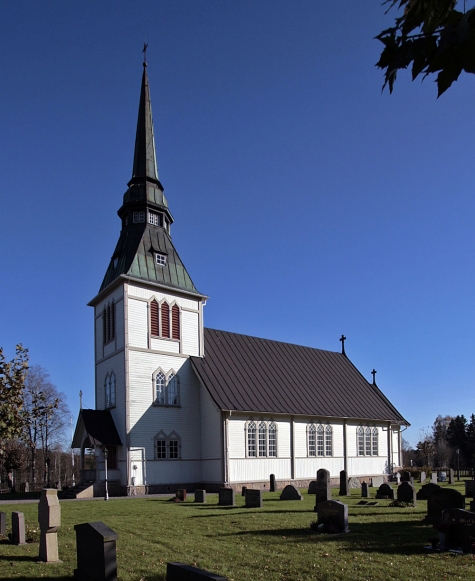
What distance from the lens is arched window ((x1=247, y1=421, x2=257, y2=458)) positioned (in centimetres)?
3341

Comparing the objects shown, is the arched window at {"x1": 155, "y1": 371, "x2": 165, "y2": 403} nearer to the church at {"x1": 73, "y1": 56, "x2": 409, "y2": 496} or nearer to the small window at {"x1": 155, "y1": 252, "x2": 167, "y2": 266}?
the church at {"x1": 73, "y1": 56, "x2": 409, "y2": 496}

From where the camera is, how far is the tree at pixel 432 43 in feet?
9.70

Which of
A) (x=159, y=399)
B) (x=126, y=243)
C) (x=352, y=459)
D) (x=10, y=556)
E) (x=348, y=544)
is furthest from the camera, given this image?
(x=352, y=459)

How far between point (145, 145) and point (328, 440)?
23673 millimetres

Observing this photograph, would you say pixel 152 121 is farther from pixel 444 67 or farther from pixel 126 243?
pixel 444 67

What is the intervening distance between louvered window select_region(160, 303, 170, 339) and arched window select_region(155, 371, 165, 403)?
2.43m

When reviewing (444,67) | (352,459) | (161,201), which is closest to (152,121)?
(161,201)

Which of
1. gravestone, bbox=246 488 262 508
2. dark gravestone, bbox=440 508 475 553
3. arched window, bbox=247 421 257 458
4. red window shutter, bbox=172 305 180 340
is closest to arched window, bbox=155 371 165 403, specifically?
red window shutter, bbox=172 305 180 340

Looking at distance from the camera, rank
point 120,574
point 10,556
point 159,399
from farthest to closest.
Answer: point 159,399, point 10,556, point 120,574

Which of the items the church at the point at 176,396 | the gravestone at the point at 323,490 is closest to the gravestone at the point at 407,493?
the gravestone at the point at 323,490

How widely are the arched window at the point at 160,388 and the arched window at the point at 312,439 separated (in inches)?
409

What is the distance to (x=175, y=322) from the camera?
3462 centimetres

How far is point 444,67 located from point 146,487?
101ft

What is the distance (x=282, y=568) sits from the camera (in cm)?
1010
